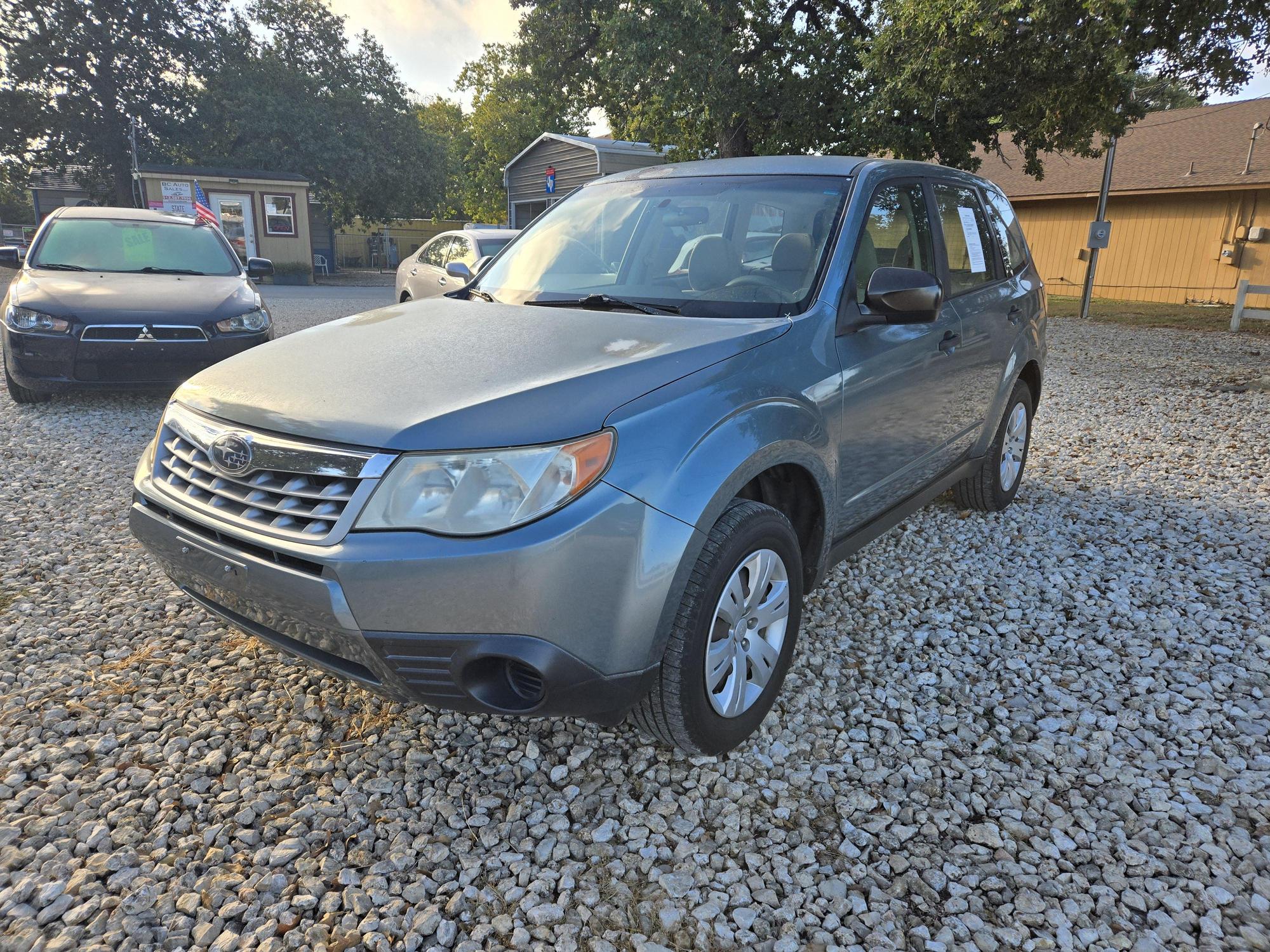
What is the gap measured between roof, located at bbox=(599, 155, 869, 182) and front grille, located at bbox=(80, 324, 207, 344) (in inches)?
174

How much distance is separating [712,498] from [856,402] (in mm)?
1034

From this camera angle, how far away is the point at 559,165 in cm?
2884

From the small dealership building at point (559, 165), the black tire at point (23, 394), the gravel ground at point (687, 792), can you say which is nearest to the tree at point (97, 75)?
the small dealership building at point (559, 165)

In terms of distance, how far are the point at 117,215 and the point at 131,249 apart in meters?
0.67

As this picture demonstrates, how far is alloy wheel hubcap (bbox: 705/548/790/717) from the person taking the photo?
2430 millimetres

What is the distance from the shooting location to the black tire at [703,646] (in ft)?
7.39

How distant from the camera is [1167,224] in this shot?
21.1 meters

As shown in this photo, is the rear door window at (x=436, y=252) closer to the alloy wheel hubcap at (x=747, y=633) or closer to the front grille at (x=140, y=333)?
the front grille at (x=140, y=333)

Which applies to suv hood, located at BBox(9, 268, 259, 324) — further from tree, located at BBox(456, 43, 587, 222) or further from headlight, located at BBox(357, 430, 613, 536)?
tree, located at BBox(456, 43, 587, 222)

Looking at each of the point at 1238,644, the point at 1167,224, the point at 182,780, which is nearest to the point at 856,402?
the point at 1238,644

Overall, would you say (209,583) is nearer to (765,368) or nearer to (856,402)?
(765,368)

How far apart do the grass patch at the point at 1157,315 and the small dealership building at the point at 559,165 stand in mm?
11402

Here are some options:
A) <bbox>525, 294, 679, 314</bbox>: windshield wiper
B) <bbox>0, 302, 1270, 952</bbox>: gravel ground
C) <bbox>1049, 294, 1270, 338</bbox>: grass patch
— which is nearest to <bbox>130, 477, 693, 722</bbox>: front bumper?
<bbox>0, 302, 1270, 952</bbox>: gravel ground

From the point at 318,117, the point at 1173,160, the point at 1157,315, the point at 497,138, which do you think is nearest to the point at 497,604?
the point at 1157,315
